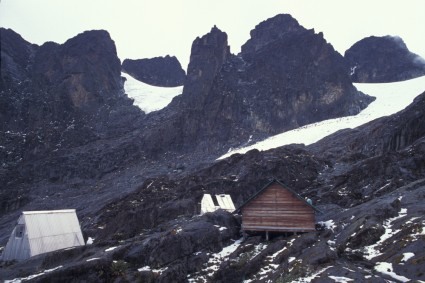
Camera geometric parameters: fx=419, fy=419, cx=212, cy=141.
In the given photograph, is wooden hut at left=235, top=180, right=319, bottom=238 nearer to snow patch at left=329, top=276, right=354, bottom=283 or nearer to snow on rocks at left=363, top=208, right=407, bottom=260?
snow on rocks at left=363, top=208, right=407, bottom=260

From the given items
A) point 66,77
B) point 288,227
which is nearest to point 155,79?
point 66,77

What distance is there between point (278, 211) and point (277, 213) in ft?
0.55

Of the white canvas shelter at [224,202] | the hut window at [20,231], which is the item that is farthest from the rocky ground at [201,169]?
the hut window at [20,231]

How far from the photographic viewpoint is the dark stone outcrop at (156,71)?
192000 millimetres

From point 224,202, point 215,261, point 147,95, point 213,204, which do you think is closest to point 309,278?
point 215,261

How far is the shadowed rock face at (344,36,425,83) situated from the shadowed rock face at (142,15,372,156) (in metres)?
37.2

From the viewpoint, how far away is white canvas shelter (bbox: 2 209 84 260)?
39.8 metres

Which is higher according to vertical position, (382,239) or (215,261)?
(382,239)

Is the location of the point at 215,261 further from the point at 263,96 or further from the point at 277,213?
the point at 263,96

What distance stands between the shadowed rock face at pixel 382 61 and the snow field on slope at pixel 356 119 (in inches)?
1092

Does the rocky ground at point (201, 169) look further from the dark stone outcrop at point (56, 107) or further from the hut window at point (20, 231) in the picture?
the hut window at point (20, 231)

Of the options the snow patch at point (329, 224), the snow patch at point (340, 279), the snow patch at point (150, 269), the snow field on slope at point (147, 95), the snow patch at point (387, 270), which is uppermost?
the snow field on slope at point (147, 95)

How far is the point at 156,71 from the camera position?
7633 inches

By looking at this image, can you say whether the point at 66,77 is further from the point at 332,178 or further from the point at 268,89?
the point at 332,178
